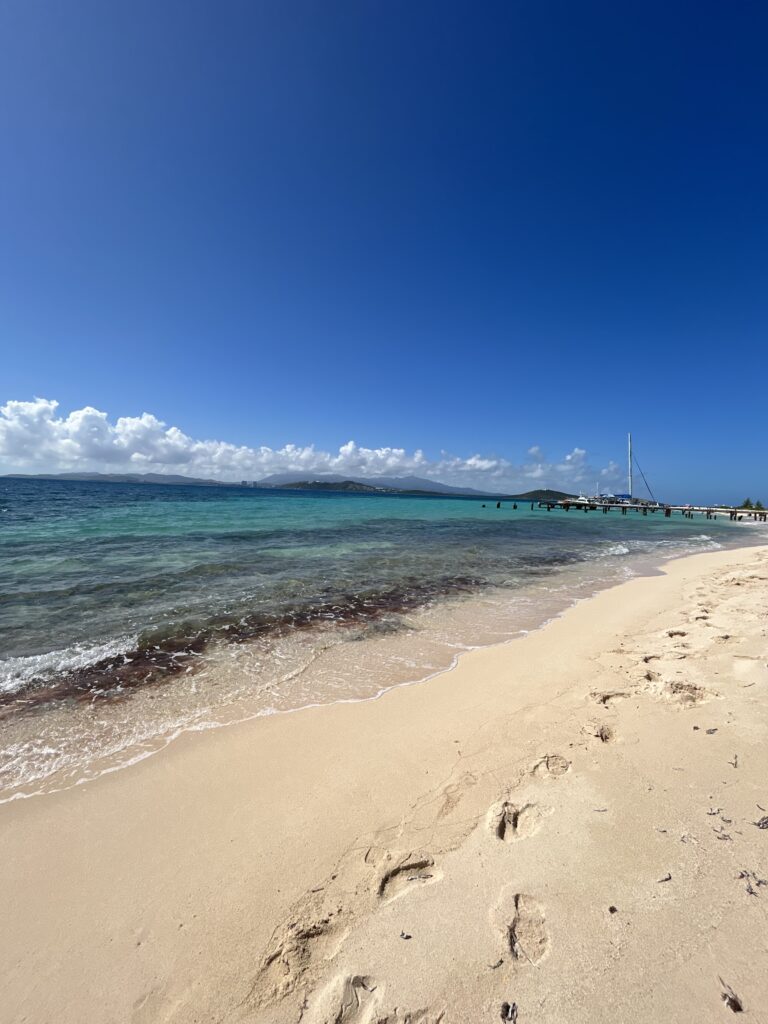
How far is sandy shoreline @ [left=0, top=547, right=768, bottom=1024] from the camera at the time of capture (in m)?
2.08

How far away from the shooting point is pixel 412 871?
280 centimetres

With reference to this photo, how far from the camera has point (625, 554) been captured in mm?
19266

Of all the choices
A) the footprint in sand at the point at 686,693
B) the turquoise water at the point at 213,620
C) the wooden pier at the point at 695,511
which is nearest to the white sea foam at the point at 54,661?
the turquoise water at the point at 213,620

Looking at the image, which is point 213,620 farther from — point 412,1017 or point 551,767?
point 412,1017

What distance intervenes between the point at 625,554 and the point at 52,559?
22866 mm

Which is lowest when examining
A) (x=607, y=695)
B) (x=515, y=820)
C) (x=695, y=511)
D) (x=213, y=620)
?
(x=213, y=620)

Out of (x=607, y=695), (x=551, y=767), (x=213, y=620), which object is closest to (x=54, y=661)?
(x=213, y=620)

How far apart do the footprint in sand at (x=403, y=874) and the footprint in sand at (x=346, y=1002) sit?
50 cm

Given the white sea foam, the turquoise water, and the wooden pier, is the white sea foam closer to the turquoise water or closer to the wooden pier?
the turquoise water

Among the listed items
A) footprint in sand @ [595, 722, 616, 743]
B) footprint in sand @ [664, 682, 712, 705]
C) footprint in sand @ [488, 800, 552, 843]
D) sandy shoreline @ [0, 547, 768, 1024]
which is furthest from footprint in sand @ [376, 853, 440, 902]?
footprint in sand @ [664, 682, 712, 705]

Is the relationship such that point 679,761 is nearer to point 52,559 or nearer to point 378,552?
point 378,552

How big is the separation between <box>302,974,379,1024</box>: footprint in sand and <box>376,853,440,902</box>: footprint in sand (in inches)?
19.8

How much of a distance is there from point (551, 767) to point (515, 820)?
2.66 ft

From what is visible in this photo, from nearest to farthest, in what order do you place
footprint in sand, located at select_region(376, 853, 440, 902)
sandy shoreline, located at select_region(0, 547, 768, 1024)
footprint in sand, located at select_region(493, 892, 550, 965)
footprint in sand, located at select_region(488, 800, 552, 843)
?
sandy shoreline, located at select_region(0, 547, 768, 1024) → footprint in sand, located at select_region(493, 892, 550, 965) → footprint in sand, located at select_region(376, 853, 440, 902) → footprint in sand, located at select_region(488, 800, 552, 843)
